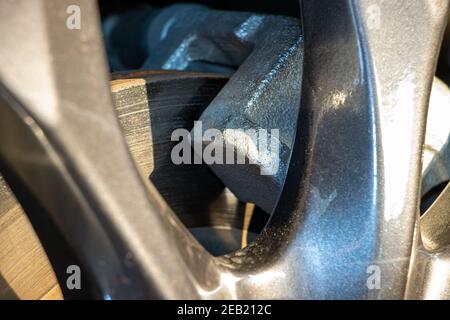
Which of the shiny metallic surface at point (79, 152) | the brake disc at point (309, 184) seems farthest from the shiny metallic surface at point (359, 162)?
the shiny metallic surface at point (79, 152)

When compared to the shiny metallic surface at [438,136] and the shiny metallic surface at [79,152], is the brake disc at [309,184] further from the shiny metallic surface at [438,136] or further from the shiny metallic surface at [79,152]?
the shiny metallic surface at [438,136]

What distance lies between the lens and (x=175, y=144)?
869mm

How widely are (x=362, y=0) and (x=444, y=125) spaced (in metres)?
0.31

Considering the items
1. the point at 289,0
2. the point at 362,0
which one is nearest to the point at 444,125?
the point at 362,0

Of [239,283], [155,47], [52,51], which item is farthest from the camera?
[155,47]

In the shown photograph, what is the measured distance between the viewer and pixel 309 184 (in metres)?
0.64

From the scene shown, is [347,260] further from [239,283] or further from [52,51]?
[52,51]

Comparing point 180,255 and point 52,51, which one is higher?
point 52,51

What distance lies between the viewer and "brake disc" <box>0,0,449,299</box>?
1.57 ft

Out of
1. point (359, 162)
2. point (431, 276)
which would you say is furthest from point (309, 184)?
point (431, 276)

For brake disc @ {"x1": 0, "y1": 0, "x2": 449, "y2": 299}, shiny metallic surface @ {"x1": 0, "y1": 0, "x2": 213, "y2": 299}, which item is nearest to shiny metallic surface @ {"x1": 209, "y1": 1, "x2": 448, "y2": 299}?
brake disc @ {"x1": 0, "y1": 0, "x2": 449, "y2": 299}

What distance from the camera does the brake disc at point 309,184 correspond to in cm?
48

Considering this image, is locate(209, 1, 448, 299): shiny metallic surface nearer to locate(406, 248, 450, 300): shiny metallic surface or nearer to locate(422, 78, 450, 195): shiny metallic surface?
locate(406, 248, 450, 300): shiny metallic surface
